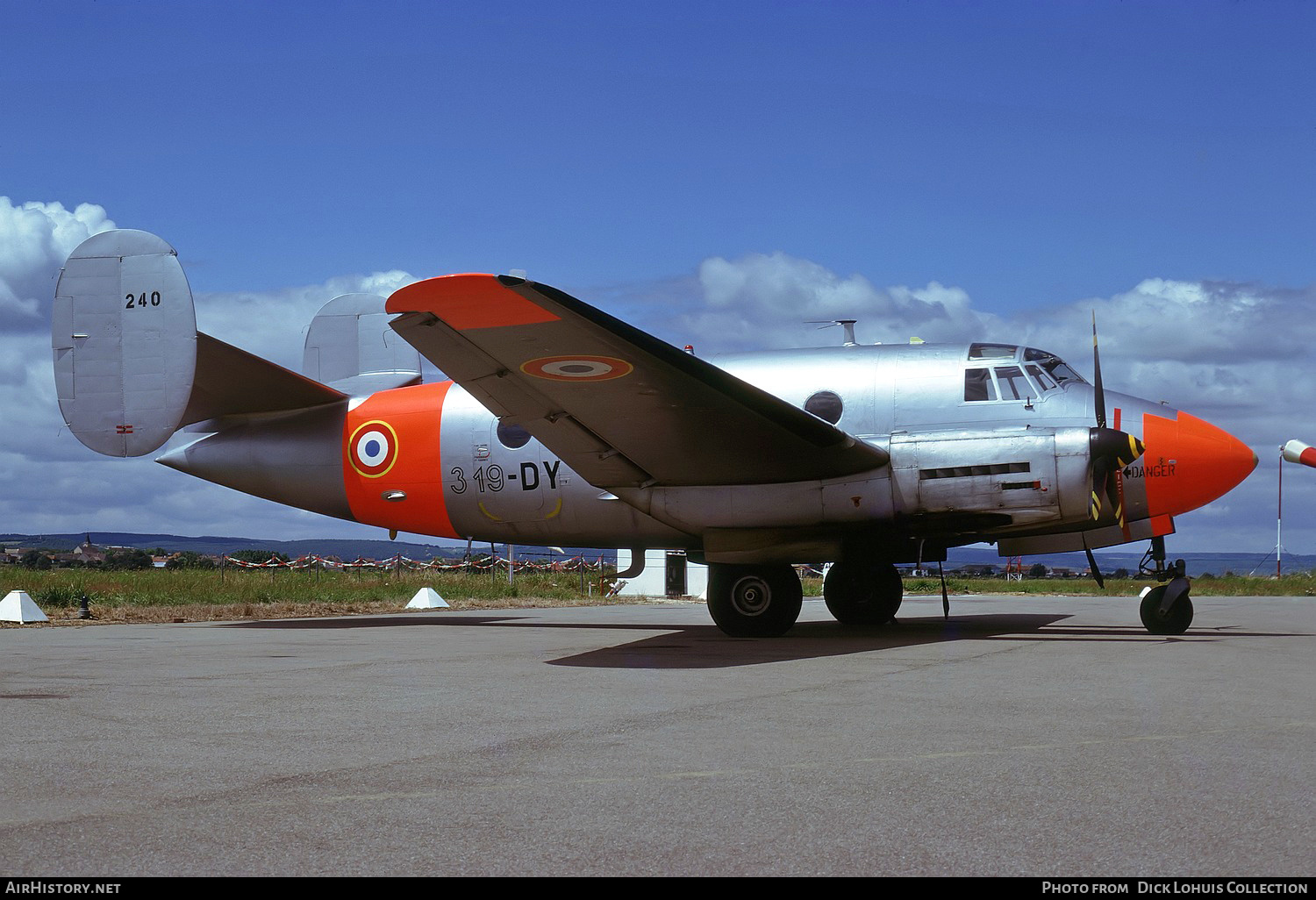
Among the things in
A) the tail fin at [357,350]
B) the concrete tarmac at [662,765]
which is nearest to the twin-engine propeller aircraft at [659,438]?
the tail fin at [357,350]

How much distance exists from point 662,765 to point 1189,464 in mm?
10960

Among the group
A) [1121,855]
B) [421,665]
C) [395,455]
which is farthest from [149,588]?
[1121,855]

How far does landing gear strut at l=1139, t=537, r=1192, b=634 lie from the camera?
585 inches

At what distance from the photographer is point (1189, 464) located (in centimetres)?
1448

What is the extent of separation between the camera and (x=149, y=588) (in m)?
28.9

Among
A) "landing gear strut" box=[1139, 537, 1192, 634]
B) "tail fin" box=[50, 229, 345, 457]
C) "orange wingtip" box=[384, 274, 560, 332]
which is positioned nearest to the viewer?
"orange wingtip" box=[384, 274, 560, 332]

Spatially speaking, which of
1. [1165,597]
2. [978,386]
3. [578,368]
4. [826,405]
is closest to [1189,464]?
[1165,597]

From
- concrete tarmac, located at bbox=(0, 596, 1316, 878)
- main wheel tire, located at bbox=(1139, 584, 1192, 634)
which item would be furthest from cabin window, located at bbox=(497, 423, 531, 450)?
main wheel tire, located at bbox=(1139, 584, 1192, 634)

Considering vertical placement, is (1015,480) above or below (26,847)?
above

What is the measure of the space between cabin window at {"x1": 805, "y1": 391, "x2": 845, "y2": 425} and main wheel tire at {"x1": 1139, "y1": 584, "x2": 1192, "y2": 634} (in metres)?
4.80

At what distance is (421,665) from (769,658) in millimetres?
3611

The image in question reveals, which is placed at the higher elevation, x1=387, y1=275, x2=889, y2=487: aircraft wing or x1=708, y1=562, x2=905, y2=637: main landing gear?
x1=387, y1=275, x2=889, y2=487: aircraft wing

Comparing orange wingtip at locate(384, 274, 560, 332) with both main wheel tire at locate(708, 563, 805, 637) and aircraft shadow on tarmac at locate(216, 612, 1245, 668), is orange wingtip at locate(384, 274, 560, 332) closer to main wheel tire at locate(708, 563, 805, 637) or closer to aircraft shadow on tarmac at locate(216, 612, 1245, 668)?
aircraft shadow on tarmac at locate(216, 612, 1245, 668)
